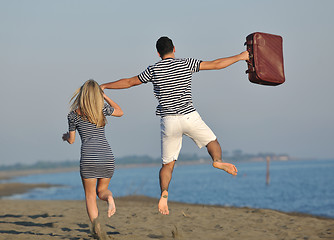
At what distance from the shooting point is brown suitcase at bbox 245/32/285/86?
6.38 m

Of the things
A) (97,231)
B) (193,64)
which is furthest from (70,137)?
(193,64)

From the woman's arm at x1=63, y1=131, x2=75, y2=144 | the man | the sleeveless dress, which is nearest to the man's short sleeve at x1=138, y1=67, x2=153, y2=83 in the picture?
the man

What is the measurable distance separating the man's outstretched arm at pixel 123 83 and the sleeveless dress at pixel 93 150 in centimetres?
38

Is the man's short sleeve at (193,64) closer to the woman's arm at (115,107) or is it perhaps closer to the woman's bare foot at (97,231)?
the woman's arm at (115,107)

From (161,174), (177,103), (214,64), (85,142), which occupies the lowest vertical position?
(161,174)

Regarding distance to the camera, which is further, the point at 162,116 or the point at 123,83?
the point at 123,83

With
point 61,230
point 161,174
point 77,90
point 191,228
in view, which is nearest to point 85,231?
point 61,230

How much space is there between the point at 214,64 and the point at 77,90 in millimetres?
1913

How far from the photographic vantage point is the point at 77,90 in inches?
238

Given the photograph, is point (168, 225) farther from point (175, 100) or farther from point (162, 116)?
point (175, 100)

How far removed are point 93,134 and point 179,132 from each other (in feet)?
3.85

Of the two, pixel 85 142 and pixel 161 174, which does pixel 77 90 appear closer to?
→ pixel 85 142

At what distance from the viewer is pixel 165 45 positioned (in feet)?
→ 19.4

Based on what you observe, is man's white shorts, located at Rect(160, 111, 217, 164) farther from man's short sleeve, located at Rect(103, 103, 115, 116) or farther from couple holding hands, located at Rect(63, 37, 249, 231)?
man's short sleeve, located at Rect(103, 103, 115, 116)
